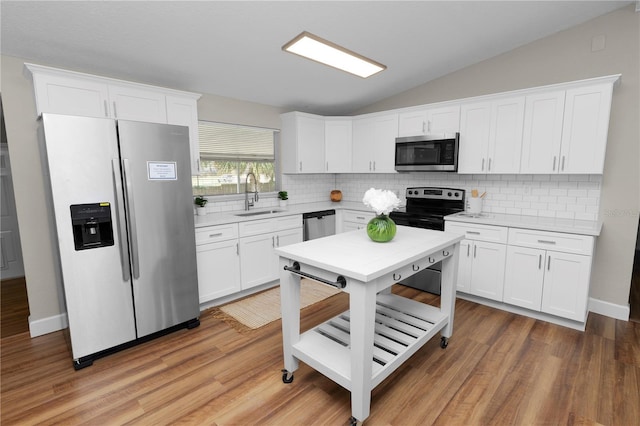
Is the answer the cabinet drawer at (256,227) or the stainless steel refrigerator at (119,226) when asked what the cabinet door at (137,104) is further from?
the cabinet drawer at (256,227)

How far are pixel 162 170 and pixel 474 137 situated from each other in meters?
3.27

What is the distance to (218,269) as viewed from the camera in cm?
338

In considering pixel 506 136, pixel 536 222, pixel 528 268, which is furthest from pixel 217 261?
pixel 506 136

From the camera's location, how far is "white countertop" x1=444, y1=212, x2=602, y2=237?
9.27 feet

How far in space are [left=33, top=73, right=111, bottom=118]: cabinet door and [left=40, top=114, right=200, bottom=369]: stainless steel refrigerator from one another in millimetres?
394

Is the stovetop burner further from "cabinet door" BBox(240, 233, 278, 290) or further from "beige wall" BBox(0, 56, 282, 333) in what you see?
"beige wall" BBox(0, 56, 282, 333)

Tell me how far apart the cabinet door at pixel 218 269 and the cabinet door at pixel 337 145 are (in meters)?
Result: 2.09

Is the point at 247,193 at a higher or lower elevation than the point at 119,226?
higher

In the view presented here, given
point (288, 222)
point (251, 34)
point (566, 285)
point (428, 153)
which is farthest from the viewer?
point (288, 222)

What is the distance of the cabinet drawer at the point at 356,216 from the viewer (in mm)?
4418

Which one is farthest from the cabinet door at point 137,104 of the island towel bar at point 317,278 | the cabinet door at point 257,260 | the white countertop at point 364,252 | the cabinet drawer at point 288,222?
the island towel bar at point 317,278

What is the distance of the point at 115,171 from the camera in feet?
7.93

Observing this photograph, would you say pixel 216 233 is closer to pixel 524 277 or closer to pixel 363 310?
pixel 363 310

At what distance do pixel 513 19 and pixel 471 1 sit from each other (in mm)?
656
